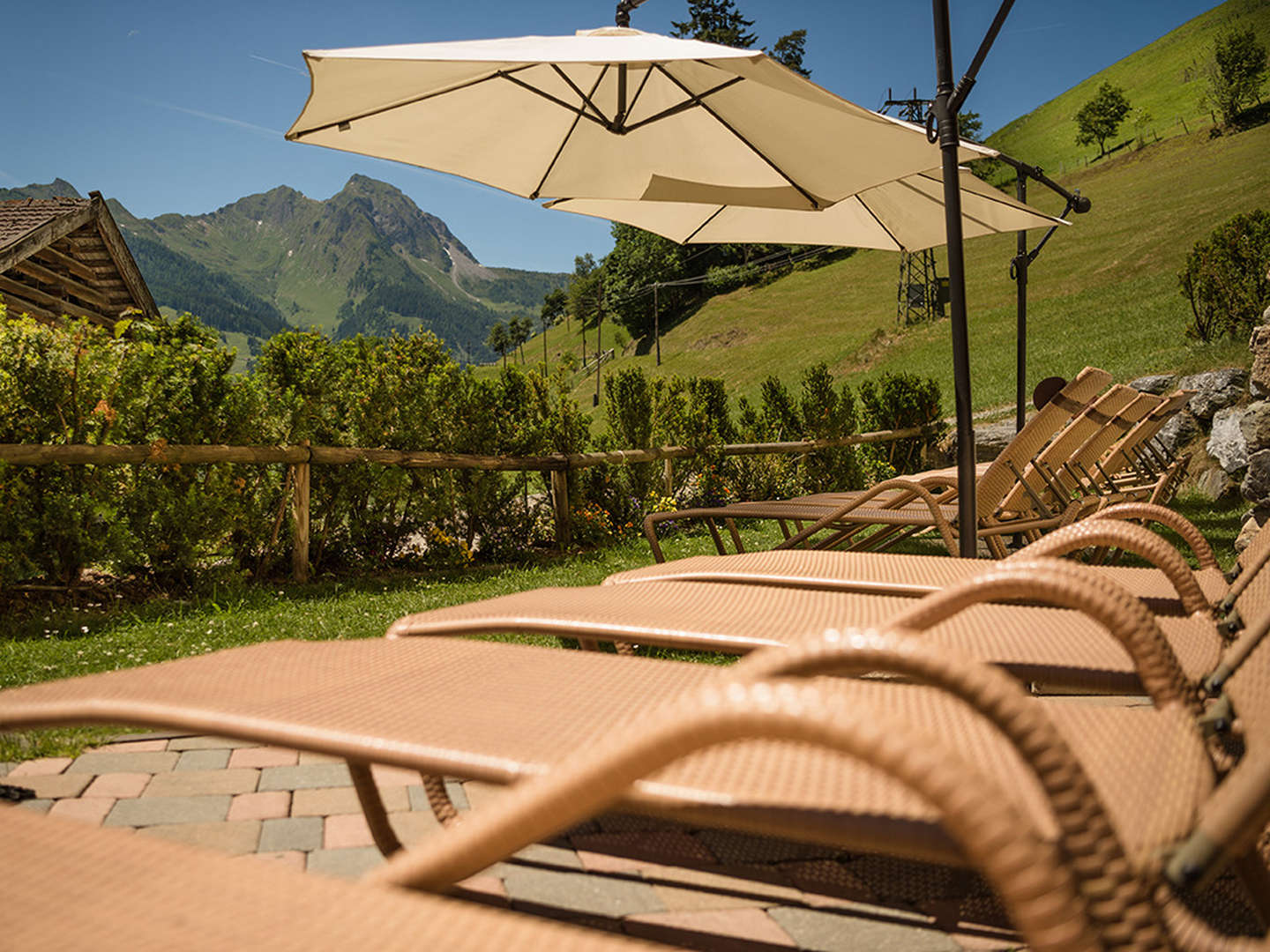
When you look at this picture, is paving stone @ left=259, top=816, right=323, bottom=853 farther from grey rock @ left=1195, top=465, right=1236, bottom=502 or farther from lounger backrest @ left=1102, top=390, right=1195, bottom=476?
grey rock @ left=1195, top=465, right=1236, bottom=502

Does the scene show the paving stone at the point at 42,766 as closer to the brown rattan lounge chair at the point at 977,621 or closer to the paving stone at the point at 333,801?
the paving stone at the point at 333,801

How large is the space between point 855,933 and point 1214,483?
8.07 metres

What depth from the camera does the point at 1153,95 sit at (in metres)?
65.1

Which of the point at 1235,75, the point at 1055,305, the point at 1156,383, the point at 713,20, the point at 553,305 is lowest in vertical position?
the point at 1156,383

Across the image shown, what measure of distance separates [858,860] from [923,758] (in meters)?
1.50

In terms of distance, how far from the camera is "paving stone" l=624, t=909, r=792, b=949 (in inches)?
59.7

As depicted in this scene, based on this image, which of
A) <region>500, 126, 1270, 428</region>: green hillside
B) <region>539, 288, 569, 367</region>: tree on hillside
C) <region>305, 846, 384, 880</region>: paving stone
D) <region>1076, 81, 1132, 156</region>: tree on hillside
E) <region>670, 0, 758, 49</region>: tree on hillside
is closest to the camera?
<region>305, 846, 384, 880</region>: paving stone

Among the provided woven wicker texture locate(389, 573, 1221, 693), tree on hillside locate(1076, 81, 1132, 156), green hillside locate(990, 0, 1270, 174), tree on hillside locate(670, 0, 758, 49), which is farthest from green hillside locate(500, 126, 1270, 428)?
tree on hillside locate(670, 0, 758, 49)

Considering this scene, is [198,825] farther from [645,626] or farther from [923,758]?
[923,758]

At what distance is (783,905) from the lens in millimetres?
1655

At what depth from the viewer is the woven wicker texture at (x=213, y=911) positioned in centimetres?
63

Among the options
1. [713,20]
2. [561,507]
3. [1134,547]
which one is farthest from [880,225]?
[713,20]

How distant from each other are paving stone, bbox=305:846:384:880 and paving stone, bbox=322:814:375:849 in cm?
2

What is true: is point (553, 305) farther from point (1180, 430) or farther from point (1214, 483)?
point (1214, 483)
